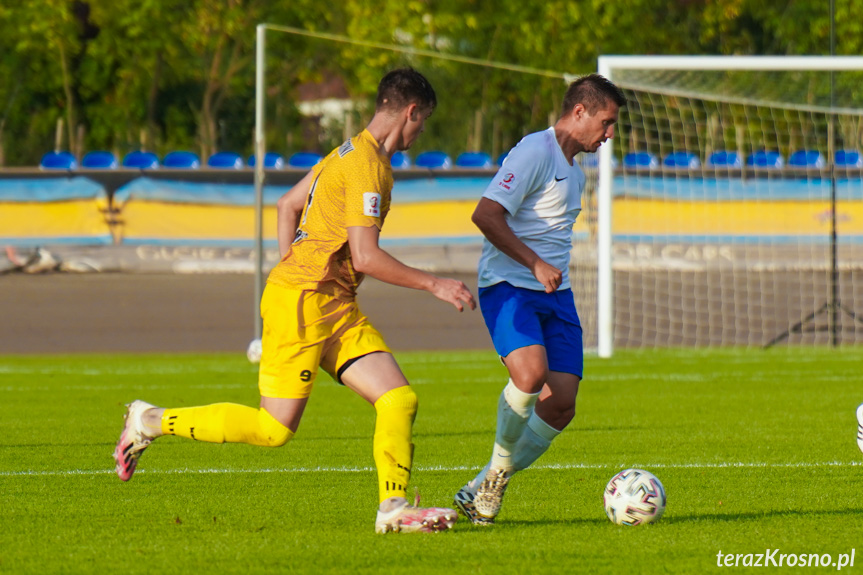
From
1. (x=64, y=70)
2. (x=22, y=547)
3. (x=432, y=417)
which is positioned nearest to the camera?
(x=22, y=547)

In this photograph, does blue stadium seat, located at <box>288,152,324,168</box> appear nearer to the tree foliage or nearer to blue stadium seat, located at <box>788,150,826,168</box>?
the tree foliage

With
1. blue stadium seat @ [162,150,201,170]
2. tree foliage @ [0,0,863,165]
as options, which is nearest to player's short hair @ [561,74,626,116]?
blue stadium seat @ [162,150,201,170]

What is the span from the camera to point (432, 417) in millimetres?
10000

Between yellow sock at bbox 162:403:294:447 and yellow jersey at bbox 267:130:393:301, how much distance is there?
0.56m

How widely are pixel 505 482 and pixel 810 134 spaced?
1800 cm

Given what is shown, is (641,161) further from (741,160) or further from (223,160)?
(223,160)

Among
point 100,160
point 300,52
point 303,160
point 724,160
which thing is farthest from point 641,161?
point 300,52

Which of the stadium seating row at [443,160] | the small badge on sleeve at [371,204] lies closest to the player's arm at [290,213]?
the small badge on sleeve at [371,204]

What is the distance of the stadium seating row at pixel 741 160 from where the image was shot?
19.7 meters

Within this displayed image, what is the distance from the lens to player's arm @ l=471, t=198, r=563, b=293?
536 centimetres

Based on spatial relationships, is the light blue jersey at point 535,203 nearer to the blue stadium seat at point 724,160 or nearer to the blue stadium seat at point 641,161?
the blue stadium seat at point 641,161

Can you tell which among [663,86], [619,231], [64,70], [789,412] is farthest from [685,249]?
[64,70]

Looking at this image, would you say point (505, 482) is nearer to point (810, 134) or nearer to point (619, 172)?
point (619, 172)

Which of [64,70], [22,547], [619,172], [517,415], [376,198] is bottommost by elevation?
[22,547]
